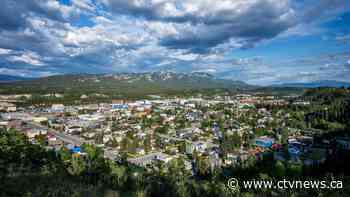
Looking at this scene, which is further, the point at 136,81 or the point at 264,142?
the point at 136,81

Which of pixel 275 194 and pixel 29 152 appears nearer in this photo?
pixel 275 194

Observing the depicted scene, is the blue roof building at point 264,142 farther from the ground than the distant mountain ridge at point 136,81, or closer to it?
closer to it

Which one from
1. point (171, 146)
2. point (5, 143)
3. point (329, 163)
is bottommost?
point (171, 146)

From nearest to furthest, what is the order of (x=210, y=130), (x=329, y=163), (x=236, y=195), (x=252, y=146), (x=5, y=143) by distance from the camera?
1. (x=236, y=195)
2. (x=329, y=163)
3. (x=5, y=143)
4. (x=252, y=146)
5. (x=210, y=130)

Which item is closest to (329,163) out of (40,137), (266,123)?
(266,123)

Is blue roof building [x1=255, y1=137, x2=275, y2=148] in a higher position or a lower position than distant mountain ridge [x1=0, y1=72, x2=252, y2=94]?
lower

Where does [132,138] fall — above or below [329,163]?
below

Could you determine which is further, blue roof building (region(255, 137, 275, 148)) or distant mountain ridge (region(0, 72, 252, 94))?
distant mountain ridge (region(0, 72, 252, 94))

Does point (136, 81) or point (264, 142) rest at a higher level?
point (136, 81)

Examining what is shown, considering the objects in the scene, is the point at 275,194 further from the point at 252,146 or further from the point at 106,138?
the point at 106,138

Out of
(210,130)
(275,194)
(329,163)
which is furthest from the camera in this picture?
(210,130)

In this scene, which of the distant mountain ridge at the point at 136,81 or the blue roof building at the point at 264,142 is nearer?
the blue roof building at the point at 264,142
